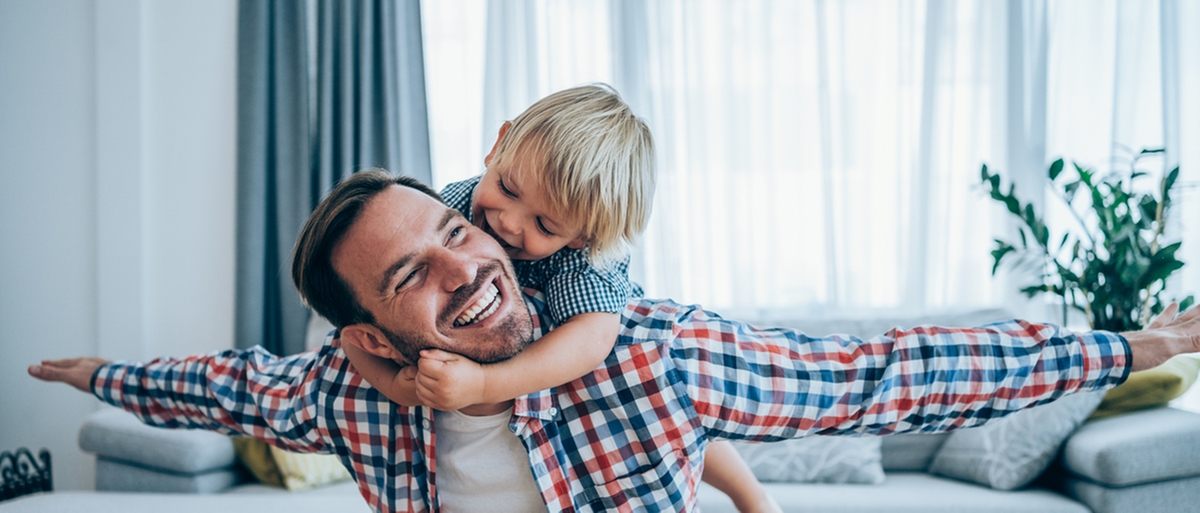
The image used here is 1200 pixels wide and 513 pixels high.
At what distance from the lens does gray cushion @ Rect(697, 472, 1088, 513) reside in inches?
83.7

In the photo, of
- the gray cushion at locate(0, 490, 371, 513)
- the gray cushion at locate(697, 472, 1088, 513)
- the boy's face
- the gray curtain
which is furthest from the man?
the gray curtain

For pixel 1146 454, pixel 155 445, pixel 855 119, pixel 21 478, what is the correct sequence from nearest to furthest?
pixel 1146 454, pixel 155 445, pixel 21 478, pixel 855 119

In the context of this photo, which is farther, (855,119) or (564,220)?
(855,119)

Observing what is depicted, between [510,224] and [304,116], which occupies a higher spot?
[304,116]

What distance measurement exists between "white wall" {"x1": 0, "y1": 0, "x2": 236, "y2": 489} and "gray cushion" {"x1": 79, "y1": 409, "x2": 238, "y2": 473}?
107cm

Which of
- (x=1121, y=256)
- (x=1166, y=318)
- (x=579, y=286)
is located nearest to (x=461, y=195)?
(x=579, y=286)

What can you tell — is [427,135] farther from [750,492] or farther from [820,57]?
[750,492]

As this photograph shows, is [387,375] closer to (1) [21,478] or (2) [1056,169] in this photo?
(2) [1056,169]

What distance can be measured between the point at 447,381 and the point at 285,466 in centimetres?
188

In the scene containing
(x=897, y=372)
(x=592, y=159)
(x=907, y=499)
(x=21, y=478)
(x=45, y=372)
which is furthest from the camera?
(x=21, y=478)

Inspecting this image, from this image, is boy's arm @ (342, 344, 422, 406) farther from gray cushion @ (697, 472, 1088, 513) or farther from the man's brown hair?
gray cushion @ (697, 472, 1088, 513)

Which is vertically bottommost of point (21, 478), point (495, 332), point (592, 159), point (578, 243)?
point (21, 478)

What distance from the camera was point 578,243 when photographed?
1.30 metres

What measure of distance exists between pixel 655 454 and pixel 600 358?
0.53ft
